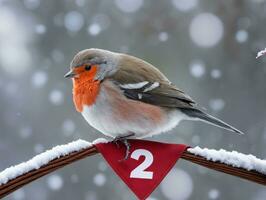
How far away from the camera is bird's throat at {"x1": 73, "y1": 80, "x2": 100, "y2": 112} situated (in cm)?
155

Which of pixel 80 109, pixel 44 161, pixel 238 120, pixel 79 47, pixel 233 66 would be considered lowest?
pixel 44 161

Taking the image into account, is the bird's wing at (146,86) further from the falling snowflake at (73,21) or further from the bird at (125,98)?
the falling snowflake at (73,21)

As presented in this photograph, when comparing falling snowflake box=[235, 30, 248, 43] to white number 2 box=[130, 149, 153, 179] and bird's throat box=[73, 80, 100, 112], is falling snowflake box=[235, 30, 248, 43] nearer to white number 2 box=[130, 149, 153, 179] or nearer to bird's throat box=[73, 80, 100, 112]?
bird's throat box=[73, 80, 100, 112]

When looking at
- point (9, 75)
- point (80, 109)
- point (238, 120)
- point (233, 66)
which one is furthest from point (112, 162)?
point (9, 75)

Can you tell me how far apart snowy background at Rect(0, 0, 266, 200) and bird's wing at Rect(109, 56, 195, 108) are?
1.44 m

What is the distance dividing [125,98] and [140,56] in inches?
73.1

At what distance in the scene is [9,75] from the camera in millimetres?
3660

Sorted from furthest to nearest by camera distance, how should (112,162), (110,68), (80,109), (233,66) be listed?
(233,66) → (110,68) → (80,109) → (112,162)

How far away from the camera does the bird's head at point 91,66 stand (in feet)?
5.27

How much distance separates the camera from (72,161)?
42.3 inches

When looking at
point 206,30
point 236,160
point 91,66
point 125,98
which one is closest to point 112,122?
point 125,98

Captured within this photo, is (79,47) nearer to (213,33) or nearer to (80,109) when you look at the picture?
(213,33)

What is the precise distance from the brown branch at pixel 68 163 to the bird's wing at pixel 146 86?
504 mm

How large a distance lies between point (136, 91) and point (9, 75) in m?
2.22
